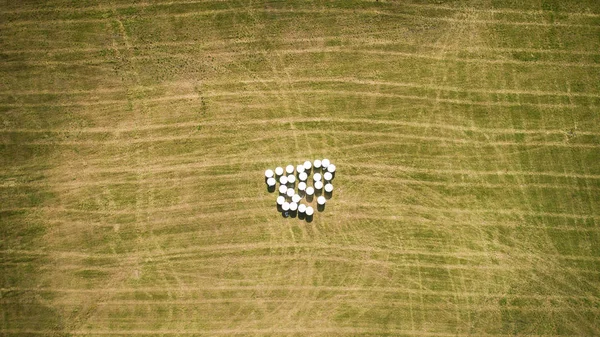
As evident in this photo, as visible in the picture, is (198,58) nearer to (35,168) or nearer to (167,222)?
(167,222)

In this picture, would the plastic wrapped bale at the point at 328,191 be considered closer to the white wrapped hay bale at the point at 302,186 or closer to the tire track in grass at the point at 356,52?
the white wrapped hay bale at the point at 302,186

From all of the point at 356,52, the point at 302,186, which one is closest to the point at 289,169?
the point at 302,186

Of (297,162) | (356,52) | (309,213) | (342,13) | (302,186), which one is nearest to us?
(309,213)

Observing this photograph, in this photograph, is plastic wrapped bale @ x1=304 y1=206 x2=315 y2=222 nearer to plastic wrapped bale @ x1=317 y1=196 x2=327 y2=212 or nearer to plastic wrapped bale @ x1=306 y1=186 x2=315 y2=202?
plastic wrapped bale @ x1=317 y1=196 x2=327 y2=212

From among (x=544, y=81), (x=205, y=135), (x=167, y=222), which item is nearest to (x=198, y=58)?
(x=205, y=135)

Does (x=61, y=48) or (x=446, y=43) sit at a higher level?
(x=446, y=43)

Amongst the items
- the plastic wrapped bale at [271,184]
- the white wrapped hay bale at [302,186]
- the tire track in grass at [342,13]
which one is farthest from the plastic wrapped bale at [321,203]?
the tire track in grass at [342,13]

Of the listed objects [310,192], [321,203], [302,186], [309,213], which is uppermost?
[302,186]

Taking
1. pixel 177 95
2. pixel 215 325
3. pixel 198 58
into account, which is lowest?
pixel 215 325

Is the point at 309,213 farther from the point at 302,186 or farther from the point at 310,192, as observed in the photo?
the point at 302,186
